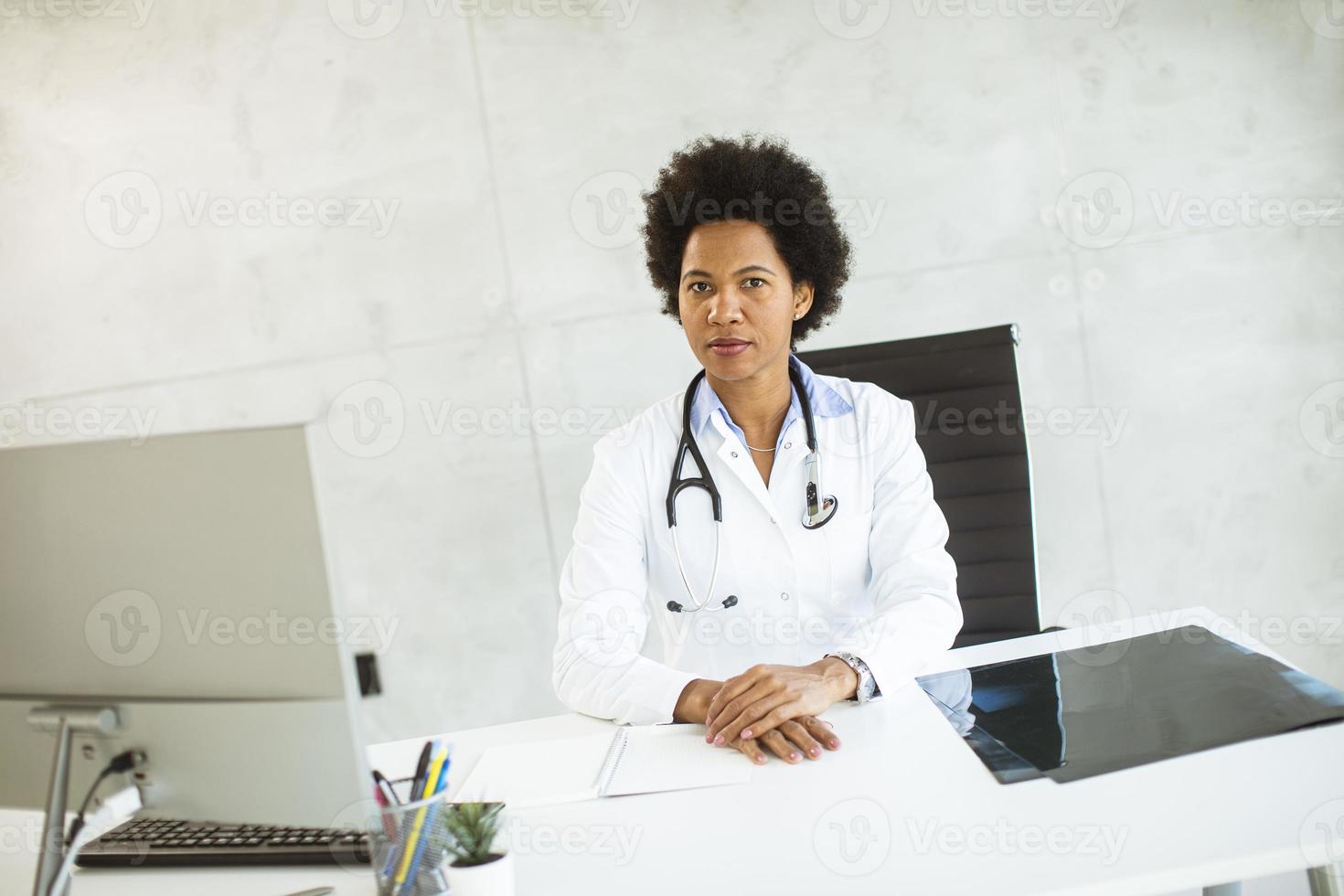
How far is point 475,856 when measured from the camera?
105 cm

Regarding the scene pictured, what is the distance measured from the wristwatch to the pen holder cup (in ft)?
2.35

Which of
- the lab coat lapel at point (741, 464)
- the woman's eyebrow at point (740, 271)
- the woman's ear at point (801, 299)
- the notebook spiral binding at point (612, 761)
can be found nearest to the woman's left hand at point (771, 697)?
the notebook spiral binding at point (612, 761)

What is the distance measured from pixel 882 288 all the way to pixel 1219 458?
1.11 metres

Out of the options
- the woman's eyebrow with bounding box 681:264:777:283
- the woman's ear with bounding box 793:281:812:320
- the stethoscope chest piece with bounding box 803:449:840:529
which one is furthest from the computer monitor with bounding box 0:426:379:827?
the woman's ear with bounding box 793:281:812:320

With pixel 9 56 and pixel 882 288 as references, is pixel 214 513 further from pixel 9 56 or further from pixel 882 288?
pixel 9 56

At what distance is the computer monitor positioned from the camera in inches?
38.5

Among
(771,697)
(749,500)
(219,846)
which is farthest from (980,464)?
(219,846)

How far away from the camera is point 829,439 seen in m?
2.00

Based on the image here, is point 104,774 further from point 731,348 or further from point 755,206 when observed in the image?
point 755,206

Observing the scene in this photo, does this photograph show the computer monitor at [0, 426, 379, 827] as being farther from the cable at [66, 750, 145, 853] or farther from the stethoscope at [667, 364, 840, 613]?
the stethoscope at [667, 364, 840, 613]

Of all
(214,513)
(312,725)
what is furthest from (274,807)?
(214,513)

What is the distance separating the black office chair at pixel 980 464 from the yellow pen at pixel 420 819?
1395 mm

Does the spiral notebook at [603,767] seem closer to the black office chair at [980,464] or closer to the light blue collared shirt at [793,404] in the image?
the light blue collared shirt at [793,404]

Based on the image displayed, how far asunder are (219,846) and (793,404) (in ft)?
4.12
